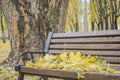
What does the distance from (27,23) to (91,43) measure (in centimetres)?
276

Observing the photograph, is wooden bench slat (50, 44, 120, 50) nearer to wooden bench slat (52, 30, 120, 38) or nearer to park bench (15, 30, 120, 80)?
park bench (15, 30, 120, 80)

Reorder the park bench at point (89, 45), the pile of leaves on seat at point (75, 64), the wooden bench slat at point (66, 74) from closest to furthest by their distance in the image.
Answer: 1. the wooden bench slat at point (66, 74)
2. the pile of leaves on seat at point (75, 64)
3. the park bench at point (89, 45)

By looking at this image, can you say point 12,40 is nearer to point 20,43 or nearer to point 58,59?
point 20,43

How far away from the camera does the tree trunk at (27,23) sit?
22.0ft

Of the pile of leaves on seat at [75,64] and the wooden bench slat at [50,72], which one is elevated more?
the pile of leaves on seat at [75,64]

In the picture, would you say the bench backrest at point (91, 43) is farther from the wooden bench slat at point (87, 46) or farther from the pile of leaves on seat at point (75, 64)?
the pile of leaves on seat at point (75, 64)

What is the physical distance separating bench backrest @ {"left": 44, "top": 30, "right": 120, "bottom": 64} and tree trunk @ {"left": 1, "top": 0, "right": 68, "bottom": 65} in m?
1.98

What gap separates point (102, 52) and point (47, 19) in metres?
3.03

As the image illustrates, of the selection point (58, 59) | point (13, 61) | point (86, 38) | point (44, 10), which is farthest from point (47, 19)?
point (58, 59)

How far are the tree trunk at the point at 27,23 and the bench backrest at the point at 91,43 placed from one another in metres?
1.98

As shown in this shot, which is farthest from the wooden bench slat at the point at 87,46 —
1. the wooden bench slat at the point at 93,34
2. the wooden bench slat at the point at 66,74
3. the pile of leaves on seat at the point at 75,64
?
the wooden bench slat at the point at 66,74

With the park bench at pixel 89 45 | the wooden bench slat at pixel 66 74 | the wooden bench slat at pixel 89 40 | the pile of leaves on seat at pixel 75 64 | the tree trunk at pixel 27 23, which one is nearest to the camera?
the wooden bench slat at pixel 66 74

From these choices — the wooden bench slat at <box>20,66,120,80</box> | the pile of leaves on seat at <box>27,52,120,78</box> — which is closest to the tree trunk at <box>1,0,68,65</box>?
the pile of leaves on seat at <box>27,52,120,78</box>

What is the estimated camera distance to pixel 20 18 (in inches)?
265
